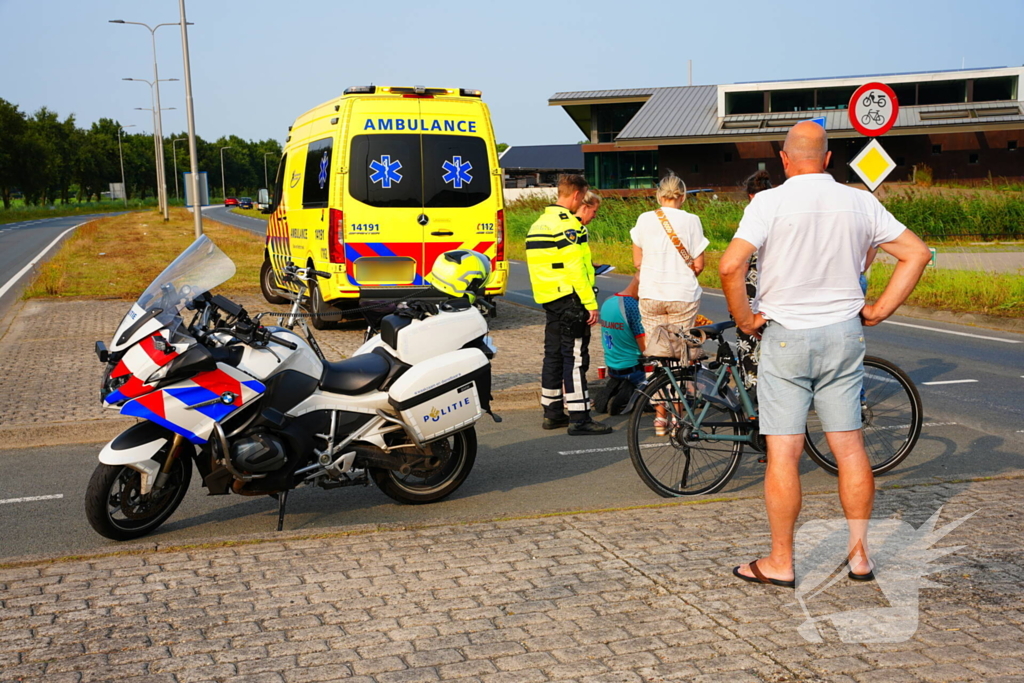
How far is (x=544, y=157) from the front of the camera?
94375 mm

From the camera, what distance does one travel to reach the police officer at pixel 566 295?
709 cm

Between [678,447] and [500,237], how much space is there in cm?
720

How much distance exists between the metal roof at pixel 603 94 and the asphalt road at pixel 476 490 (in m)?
57.8

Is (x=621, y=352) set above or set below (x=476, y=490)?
above

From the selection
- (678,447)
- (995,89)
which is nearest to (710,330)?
(678,447)

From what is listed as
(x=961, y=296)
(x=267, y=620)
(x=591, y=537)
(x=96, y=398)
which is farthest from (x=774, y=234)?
(x=961, y=296)

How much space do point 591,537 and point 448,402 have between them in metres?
1.17

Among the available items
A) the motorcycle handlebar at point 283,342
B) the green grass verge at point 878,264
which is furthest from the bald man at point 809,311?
the green grass verge at point 878,264

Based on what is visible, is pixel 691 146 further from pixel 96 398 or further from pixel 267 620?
pixel 267 620

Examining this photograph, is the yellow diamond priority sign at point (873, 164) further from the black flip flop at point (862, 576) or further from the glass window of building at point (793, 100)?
the glass window of building at point (793, 100)

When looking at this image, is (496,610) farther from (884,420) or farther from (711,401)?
(884,420)

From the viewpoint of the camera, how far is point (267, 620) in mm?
3857

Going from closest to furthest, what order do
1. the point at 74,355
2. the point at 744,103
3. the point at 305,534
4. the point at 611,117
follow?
the point at 305,534 < the point at 74,355 < the point at 744,103 < the point at 611,117

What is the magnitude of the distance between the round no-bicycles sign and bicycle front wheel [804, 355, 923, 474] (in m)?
6.77
